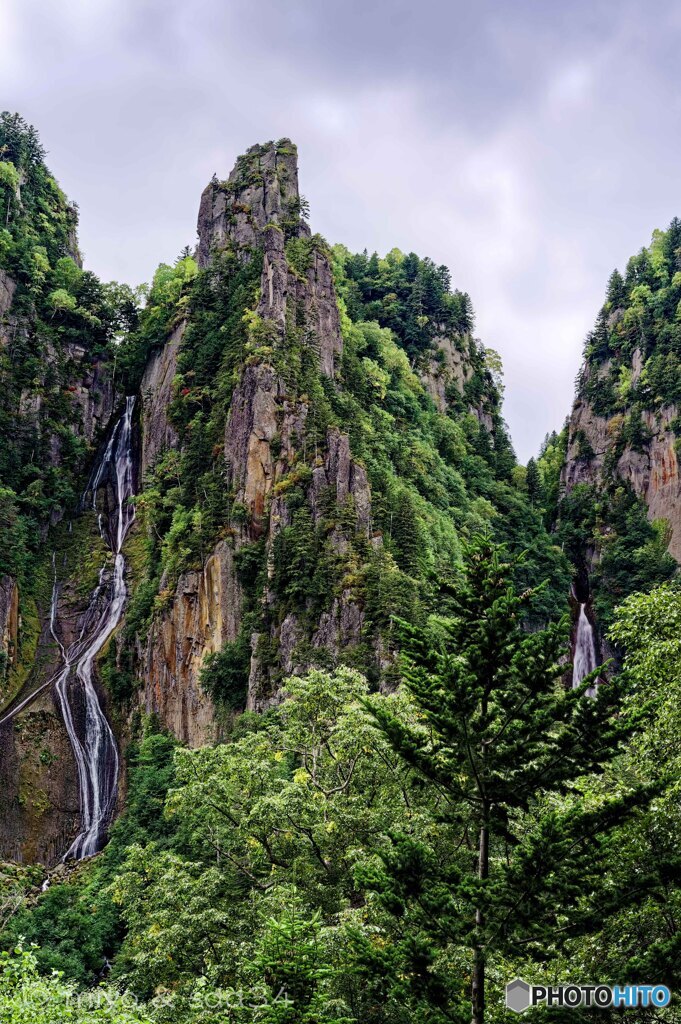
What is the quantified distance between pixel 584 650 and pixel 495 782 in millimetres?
57447

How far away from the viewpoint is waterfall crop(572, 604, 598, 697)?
66.0 meters

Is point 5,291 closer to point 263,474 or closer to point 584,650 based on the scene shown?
point 263,474

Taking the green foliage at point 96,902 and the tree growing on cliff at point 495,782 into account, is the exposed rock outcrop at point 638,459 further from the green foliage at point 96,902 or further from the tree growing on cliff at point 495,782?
the tree growing on cliff at point 495,782

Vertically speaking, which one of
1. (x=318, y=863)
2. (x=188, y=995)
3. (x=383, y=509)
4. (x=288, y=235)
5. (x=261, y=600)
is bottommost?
(x=188, y=995)

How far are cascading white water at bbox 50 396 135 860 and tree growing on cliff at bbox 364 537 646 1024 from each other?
127 feet

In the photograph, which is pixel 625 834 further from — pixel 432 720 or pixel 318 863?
pixel 318 863

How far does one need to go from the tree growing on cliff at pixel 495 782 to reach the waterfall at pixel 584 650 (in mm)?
52547

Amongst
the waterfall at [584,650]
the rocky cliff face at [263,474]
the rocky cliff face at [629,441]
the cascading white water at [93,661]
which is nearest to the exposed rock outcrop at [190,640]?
the rocky cliff face at [263,474]

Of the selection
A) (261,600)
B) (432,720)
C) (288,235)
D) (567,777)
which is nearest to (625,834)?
(567,777)

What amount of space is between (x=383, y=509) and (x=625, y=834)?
1469 inches

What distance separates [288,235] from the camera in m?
67.4

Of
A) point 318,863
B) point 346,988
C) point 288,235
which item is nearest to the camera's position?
point 346,988

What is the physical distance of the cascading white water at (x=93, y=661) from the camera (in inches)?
1956

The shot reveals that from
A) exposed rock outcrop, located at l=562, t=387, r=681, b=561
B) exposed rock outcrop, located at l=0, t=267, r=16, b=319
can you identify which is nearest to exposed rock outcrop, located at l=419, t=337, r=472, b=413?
exposed rock outcrop, located at l=562, t=387, r=681, b=561
